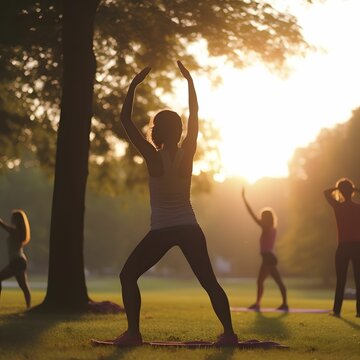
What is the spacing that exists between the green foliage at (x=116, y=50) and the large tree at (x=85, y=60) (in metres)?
0.03

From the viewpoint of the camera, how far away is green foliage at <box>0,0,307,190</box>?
17562 mm

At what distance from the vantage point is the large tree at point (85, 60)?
15.2 m

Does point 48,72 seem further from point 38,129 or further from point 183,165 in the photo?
point 183,165

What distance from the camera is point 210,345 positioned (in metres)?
8.27

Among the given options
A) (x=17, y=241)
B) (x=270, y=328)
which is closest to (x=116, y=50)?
(x=17, y=241)

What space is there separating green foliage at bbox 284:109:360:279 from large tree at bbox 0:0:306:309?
94.2ft

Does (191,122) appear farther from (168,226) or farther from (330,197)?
(330,197)

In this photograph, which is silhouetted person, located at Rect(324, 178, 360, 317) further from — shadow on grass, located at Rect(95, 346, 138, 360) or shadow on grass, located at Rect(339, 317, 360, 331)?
shadow on grass, located at Rect(95, 346, 138, 360)

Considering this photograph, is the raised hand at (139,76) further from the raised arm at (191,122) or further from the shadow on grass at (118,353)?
the shadow on grass at (118,353)

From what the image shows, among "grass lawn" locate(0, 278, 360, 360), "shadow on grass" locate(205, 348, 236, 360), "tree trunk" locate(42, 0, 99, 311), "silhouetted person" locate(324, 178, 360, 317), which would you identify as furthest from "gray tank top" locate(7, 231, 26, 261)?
"shadow on grass" locate(205, 348, 236, 360)

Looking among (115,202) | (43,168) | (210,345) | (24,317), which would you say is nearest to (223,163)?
(43,168)

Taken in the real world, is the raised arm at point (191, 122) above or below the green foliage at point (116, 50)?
below

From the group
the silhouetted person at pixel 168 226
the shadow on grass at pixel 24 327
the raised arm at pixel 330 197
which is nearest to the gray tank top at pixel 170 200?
the silhouetted person at pixel 168 226

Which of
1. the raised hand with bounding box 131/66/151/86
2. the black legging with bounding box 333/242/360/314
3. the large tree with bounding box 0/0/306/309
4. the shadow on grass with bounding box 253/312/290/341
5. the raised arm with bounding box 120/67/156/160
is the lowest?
the shadow on grass with bounding box 253/312/290/341
